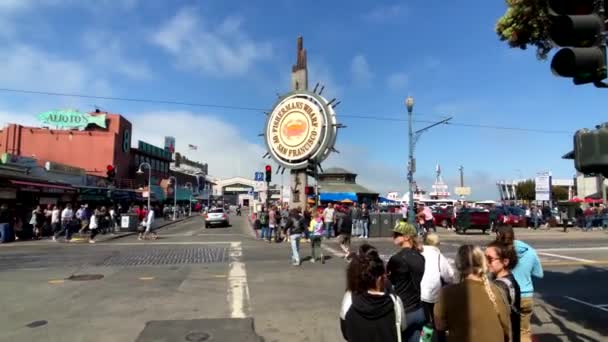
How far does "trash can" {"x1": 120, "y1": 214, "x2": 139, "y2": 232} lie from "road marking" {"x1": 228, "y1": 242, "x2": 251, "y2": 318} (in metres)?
15.8

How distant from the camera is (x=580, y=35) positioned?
3.19m

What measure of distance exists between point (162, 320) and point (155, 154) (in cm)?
5977

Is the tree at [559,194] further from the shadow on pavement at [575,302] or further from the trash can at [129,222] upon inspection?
the shadow on pavement at [575,302]

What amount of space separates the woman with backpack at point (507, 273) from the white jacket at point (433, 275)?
0.52 m

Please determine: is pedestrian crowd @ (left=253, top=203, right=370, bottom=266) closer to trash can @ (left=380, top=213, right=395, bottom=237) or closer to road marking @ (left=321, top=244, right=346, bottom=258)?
road marking @ (left=321, top=244, right=346, bottom=258)

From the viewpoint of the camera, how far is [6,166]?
24.3 m

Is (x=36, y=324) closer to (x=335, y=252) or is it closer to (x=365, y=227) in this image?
(x=335, y=252)

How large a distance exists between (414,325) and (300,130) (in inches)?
831

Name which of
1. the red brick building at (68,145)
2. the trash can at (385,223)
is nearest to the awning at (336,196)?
the trash can at (385,223)

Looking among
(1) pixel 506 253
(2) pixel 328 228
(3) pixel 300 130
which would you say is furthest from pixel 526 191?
(1) pixel 506 253

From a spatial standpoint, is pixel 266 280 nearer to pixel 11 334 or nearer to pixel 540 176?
pixel 11 334

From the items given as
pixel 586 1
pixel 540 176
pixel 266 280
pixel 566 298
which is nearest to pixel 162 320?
pixel 266 280

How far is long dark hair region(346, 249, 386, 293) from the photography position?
3035mm

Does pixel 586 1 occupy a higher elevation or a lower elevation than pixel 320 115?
lower
